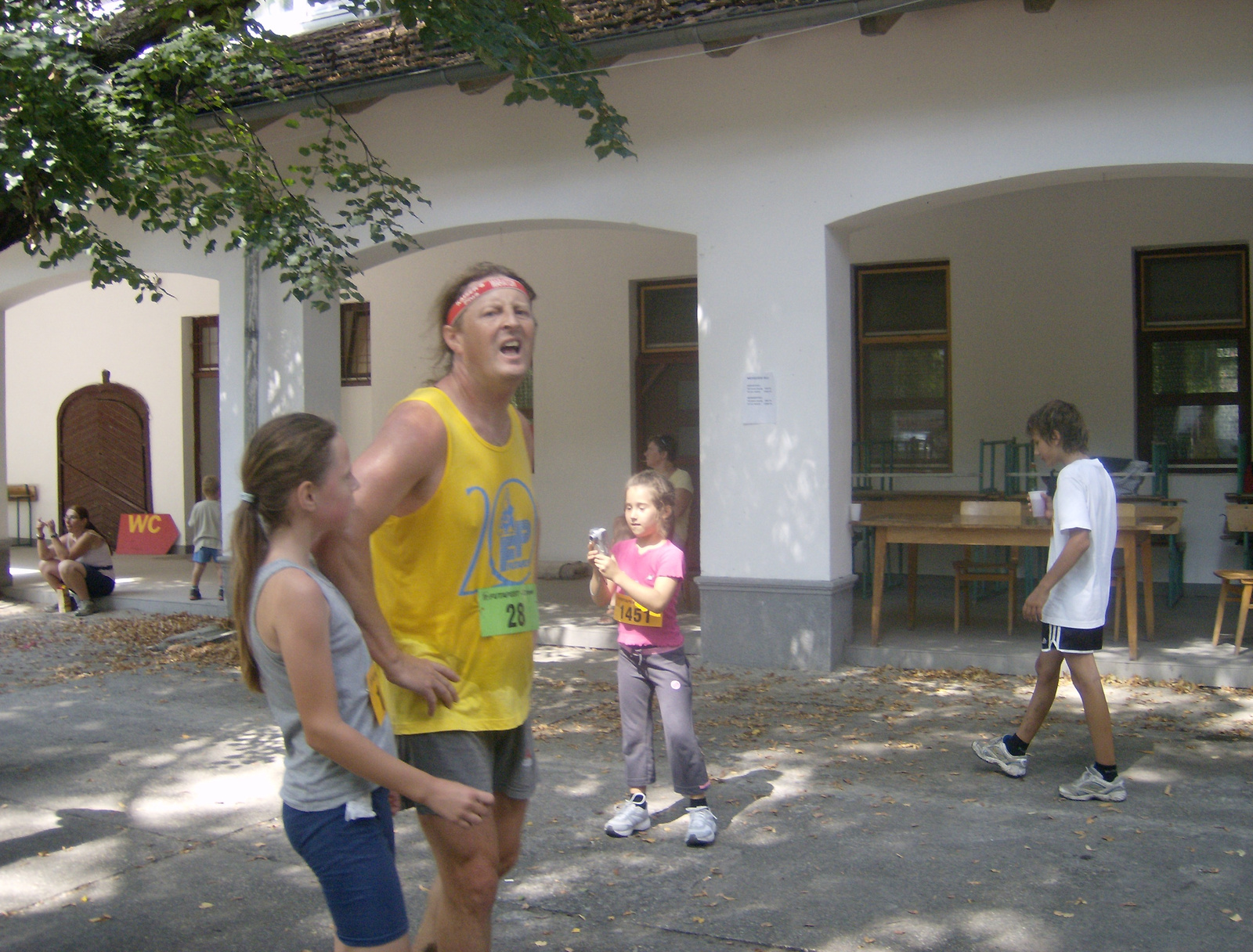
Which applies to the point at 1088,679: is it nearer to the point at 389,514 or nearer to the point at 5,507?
the point at 389,514

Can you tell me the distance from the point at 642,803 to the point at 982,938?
1.47m

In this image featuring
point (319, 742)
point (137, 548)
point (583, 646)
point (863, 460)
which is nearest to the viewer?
point (319, 742)

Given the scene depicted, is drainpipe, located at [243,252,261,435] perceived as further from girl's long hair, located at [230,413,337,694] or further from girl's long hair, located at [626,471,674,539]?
girl's long hair, located at [230,413,337,694]

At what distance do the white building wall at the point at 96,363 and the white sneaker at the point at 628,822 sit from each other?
12348mm

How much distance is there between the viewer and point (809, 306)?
787 cm

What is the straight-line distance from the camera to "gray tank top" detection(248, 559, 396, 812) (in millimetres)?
2338

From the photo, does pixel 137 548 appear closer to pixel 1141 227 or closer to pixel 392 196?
pixel 392 196

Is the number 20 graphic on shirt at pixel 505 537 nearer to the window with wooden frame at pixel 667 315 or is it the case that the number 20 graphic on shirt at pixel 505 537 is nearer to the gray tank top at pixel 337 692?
the gray tank top at pixel 337 692

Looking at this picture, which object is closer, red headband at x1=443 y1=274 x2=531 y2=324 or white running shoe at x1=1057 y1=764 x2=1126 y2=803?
red headband at x1=443 y1=274 x2=531 y2=324

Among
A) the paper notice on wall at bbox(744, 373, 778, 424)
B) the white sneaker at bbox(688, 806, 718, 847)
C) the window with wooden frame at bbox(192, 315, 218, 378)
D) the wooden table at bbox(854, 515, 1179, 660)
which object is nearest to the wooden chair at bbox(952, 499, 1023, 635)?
the wooden table at bbox(854, 515, 1179, 660)

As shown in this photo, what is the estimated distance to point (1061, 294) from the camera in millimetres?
10820

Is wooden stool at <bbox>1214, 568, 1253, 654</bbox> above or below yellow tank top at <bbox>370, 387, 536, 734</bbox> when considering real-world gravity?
below

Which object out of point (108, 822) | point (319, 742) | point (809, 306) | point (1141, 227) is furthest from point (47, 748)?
point (1141, 227)

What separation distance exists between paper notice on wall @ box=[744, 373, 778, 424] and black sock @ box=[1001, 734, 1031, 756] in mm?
3170
